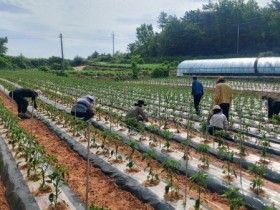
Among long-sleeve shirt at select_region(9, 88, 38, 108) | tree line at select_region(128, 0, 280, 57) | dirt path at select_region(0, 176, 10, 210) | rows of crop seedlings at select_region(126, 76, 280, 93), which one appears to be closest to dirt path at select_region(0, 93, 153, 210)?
dirt path at select_region(0, 176, 10, 210)

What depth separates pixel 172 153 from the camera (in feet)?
21.8

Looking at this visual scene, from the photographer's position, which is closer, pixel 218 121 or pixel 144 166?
pixel 144 166

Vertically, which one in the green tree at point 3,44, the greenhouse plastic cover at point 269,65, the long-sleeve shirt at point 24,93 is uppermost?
the green tree at point 3,44

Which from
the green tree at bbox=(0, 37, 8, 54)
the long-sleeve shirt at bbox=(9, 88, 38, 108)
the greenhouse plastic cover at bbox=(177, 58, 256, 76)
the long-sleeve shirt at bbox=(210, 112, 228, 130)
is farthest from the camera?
the green tree at bbox=(0, 37, 8, 54)

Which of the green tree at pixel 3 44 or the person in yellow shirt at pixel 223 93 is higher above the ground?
the green tree at pixel 3 44

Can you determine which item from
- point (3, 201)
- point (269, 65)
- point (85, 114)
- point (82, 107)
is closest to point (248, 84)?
point (269, 65)

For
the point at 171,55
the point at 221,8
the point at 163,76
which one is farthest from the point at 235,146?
the point at 221,8

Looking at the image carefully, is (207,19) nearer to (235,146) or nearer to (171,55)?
(171,55)

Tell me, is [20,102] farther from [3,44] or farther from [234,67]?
[3,44]

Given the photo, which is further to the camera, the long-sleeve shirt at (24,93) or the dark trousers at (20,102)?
the dark trousers at (20,102)

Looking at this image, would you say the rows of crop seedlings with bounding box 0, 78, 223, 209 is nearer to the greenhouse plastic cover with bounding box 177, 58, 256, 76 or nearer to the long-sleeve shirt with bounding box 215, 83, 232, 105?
the long-sleeve shirt with bounding box 215, 83, 232, 105

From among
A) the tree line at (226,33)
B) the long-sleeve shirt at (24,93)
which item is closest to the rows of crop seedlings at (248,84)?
the long-sleeve shirt at (24,93)

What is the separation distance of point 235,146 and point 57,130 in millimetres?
4527

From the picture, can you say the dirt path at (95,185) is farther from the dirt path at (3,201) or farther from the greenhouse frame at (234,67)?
the greenhouse frame at (234,67)
